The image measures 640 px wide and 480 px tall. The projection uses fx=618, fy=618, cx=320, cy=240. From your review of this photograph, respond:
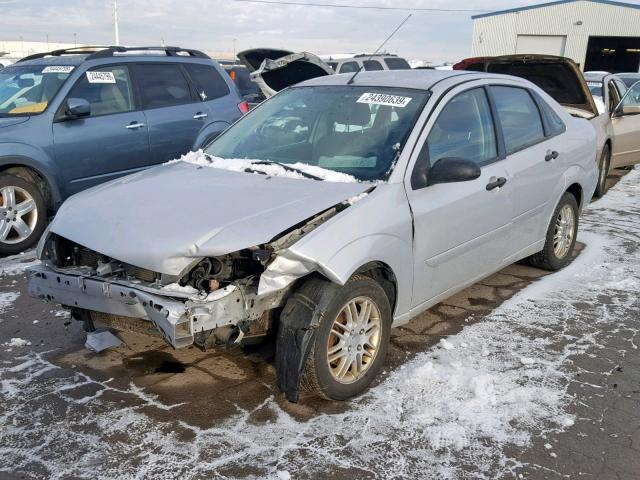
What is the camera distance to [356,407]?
3.42m

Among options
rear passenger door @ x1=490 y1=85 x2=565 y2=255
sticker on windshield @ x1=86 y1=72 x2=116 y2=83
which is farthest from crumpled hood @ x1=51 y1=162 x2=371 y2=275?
sticker on windshield @ x1=86 y1=72 x2=116 y2=83

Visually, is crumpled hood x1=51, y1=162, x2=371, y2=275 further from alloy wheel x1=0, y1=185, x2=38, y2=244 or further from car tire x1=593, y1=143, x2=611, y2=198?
car tire x1=593, y1=143, x2=611, y2=198

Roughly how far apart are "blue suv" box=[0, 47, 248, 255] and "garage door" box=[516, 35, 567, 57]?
3503 cm

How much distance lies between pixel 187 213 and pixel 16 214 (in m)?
3.62

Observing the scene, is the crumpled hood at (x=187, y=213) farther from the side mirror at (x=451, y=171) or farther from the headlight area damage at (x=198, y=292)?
the side mirror at (x=451, y=171)

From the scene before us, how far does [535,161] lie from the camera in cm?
488

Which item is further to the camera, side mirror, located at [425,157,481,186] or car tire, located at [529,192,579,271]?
car tire, located at [529,192,579,271]

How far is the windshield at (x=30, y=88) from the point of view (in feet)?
21.4

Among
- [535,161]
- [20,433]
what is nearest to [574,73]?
[535,161]

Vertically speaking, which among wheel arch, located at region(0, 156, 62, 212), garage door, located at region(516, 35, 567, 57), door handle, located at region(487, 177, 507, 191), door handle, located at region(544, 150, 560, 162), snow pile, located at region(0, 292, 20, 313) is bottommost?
snow pile, located at region(0, 292, 20, 313)

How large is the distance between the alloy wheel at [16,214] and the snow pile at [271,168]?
8.63 ft

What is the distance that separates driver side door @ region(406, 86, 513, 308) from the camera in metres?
3.80

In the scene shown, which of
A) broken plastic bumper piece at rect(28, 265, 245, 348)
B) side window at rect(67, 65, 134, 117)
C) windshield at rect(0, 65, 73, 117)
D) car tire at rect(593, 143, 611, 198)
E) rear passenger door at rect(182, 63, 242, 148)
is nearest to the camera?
broken plastic bumper piece at rect(28, 265, 245, 348)

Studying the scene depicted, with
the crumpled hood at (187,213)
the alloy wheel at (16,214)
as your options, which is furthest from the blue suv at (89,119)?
the crumpled hood at (187,213)
